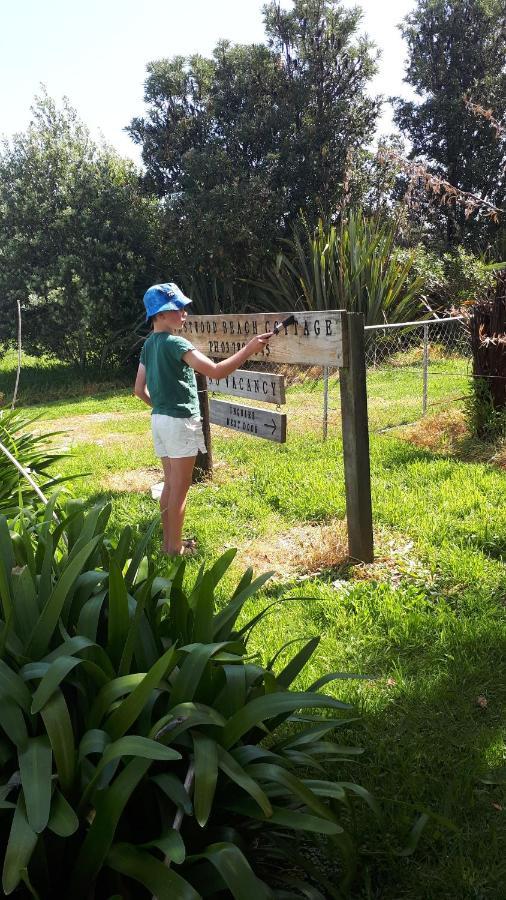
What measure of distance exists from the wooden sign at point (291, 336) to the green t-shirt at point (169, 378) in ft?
1.91

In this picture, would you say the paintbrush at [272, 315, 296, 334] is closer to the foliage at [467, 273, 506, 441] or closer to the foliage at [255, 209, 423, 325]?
the foliage at [467, 273, 506, 441]

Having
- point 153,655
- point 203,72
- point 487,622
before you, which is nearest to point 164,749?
point 153,655

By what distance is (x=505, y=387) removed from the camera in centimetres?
652

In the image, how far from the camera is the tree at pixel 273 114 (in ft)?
51.1

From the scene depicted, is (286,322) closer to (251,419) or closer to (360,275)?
(251,419)

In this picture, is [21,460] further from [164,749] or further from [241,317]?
[164,749]

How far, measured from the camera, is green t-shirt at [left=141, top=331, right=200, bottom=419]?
13.5 ft

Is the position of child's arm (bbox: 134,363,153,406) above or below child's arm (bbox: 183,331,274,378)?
below

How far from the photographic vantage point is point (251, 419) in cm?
491

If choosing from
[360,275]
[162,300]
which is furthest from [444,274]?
[162,300]

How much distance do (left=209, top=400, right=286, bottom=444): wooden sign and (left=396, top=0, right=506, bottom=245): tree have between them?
1756cm

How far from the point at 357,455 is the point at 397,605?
945mm

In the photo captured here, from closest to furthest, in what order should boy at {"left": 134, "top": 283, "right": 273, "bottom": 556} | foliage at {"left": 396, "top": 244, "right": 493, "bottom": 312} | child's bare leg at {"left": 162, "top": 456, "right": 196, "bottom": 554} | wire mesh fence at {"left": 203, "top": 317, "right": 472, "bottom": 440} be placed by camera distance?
boy at {"left": 134, "top": 283, "right": 273, "bottom": 556}, child's bare leg at {"left": 162, "top": 456, "right": 196, "bottom": 554}, wire mesh fence at {"left": 203, "top": 317, "right": 472, "bottom": 440}, foliage at {"left": 396, "top": 244, "right": 493, "bottom": 312}

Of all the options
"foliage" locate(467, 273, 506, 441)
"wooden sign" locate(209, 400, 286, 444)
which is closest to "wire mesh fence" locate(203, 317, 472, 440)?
"foliage" locate(467, 273, 506, 441)
